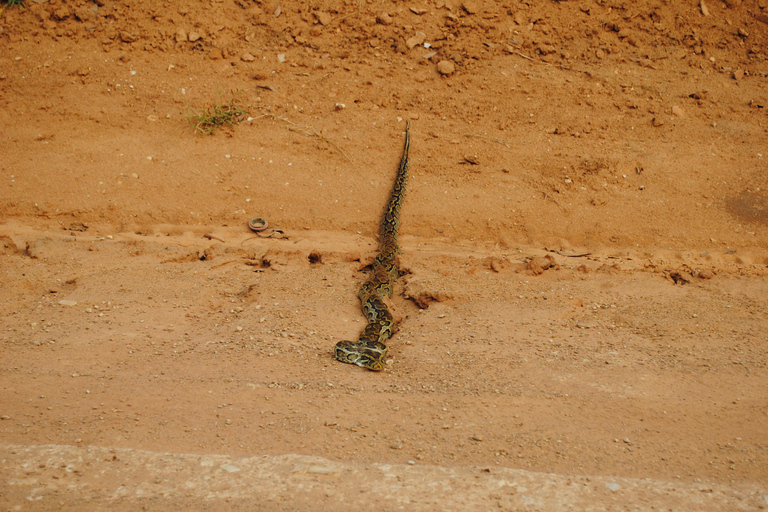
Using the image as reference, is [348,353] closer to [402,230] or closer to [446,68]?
[402,230]

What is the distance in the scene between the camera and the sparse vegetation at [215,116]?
32.6 ft

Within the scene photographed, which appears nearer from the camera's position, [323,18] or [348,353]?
[348,353]

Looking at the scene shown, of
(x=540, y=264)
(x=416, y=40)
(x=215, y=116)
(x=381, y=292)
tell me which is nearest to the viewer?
(x=381, y=292)

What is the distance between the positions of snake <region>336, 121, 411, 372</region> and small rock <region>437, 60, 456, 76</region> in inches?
55.7

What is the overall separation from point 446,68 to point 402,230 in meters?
3.61

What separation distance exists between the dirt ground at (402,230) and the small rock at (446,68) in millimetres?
91

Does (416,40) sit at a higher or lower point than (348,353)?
higher

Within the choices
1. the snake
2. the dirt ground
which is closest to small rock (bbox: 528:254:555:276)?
the dirt ground

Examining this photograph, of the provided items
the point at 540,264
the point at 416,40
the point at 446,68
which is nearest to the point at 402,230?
the point at 540,264

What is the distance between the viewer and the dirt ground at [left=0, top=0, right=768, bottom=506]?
500 centimetres

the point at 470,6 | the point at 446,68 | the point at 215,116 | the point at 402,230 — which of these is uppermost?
the point at 470,6

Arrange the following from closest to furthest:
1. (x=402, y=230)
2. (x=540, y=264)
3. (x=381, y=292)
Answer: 1. (x=381, y=292)
2. (x=540, y=264)
3. (x=402, y=230)

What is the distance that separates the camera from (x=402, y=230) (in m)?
8.78

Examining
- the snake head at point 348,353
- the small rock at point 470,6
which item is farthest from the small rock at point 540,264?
A: the small rock at point 470,6
